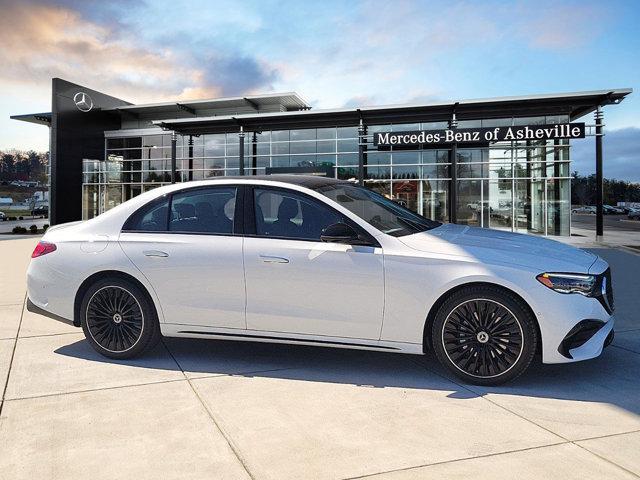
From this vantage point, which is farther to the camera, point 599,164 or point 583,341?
point 599,164

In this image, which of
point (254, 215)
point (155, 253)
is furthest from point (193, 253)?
point (254, 215)

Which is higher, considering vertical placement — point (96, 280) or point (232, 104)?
point (232, 104)

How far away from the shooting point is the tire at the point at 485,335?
4.14 m

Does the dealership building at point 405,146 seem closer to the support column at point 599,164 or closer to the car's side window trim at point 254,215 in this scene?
the support column at point 599,164

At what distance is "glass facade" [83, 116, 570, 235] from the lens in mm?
24828

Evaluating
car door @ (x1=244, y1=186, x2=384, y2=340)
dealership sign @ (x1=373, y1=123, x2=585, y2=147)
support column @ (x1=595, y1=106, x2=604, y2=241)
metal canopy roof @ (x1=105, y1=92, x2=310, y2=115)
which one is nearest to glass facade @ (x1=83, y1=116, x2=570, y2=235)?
dealership sign @ (x1=373, y1=123, x2=585, y2=147)

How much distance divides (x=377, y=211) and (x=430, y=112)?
2038cm

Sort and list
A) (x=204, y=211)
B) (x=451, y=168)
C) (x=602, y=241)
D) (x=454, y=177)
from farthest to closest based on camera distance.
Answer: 1. (x=451, y=168)
2. (x=454, y=177)
3. (x=602, y=241)
4. (x=204, y=211)

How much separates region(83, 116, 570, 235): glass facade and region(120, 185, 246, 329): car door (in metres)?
20.1

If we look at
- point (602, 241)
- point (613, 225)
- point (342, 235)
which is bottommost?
point (602, 241)

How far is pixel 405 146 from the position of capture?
26359 mm

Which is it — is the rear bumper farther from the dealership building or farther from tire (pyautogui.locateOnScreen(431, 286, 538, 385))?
the dealership building

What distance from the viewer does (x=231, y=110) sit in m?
33.0

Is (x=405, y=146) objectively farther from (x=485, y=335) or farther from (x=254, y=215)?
(x=485, y=335)
